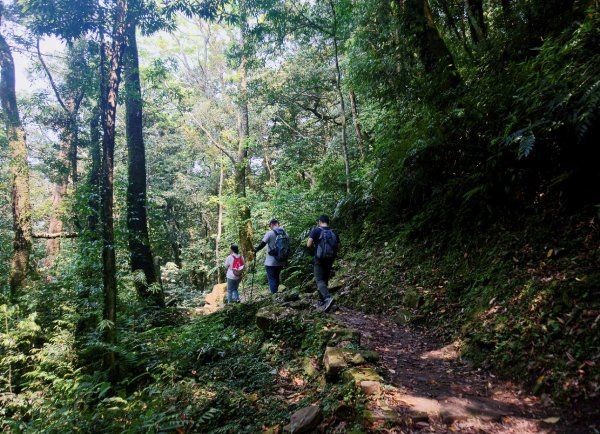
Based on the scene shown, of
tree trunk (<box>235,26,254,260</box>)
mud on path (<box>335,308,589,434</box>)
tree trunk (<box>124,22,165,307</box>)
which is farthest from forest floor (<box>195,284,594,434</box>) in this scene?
tree trunk (<box>235,26,254,260</box>)

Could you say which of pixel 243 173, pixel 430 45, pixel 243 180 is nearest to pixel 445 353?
pixel 430 45

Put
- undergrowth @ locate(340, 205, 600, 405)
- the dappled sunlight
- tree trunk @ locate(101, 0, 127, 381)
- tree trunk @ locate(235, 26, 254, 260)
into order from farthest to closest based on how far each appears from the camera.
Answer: tree trunk @ locate(235, 26, 254, 260)
tree trunk @ locate(101, 0, 127, 381)
the dappled sunlight
undergrowth @ locate(340, 205, 600, 405)

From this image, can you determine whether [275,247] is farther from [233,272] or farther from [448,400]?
[448,400]

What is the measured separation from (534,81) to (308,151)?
16.6 meters

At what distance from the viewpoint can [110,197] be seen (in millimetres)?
5953

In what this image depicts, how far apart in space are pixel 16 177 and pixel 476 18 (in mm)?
13734

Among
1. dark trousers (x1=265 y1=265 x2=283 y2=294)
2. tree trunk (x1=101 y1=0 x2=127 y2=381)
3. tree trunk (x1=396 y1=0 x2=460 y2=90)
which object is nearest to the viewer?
tree trunk (x1=101 y1=0 x2=127 y2=381)

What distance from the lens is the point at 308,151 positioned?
70.0 feet

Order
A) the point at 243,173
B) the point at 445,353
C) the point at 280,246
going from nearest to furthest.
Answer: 1. the point at 445,353
2. the point at 280,246
3. the point at 243,173

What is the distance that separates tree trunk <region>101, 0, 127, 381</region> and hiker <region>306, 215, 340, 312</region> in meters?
3.45

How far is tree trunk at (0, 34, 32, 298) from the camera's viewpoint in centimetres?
976

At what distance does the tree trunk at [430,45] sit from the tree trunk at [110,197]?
19.8 ft

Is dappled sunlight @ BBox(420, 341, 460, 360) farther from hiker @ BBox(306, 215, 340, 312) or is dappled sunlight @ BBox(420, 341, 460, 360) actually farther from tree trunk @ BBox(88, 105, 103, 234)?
tree trunk @ BBox(88, 105, 103, 234)

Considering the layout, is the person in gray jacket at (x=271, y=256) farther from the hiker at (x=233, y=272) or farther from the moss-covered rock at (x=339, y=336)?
the moss-covered rock at (x=339, y=336)
